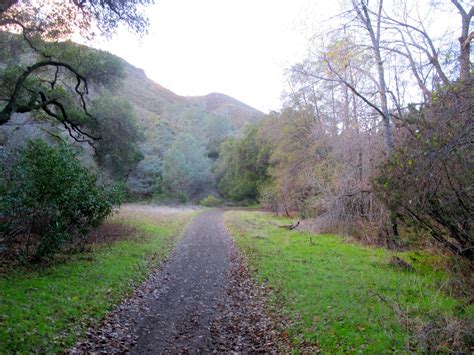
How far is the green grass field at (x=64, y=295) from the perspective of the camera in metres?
5.58

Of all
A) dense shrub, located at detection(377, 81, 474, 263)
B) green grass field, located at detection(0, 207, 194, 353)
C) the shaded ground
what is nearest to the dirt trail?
the shaded ground

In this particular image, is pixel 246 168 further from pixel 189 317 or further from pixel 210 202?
pixel 189 317

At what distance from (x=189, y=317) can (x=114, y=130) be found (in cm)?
1296

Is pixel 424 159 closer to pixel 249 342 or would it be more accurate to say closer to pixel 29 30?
pixel 249 342

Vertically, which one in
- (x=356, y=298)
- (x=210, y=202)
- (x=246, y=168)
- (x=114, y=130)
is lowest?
(x=210, y=202)

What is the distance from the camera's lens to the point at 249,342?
618cm

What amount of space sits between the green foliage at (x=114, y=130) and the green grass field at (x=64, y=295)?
667cm

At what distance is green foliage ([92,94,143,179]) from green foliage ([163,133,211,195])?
34993mm

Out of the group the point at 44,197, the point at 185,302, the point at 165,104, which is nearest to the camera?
the point at 185,302

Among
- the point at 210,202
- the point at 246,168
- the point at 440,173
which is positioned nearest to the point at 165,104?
the point at 210,202

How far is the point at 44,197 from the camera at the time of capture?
32.2 ft

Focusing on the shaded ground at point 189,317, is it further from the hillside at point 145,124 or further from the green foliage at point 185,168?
the green foliage at point 185,168

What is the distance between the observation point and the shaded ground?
5.95 metres

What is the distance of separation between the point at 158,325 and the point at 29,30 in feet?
34.4
